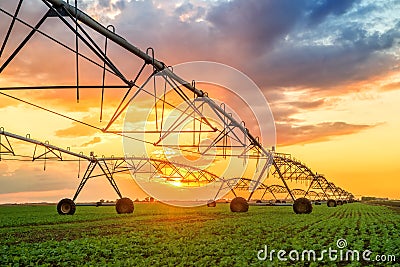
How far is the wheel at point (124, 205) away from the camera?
118 ft

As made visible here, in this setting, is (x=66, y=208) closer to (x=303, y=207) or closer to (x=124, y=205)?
(x=124, y=205)

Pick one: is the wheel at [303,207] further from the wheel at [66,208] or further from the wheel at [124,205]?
the wheel at [66,208]

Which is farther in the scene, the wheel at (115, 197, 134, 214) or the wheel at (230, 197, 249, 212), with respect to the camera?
the wheel at (115, 197, 134, 214)

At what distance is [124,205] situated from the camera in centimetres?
3588

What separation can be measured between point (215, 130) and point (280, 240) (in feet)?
20.4

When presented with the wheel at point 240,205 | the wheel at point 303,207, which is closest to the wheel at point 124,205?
the wheel at point 240,205

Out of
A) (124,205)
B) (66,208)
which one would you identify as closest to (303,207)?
(124,205)

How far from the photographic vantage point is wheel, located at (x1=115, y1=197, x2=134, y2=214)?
3588 cm

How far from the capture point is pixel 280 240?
15273 millimetres

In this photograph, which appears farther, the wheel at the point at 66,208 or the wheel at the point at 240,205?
the wheel at the point at 240,205

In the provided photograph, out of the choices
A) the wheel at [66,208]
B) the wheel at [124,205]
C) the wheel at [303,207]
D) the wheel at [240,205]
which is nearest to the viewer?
the wheel at [303,207]

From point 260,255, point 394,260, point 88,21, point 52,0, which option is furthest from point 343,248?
point 52,0

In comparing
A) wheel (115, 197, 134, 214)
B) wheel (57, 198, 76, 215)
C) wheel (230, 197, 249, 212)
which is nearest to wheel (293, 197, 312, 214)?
wheel (230, 197, 249, 212)

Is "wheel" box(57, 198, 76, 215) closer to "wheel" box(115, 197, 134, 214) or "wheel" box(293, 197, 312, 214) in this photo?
"wheel" box(115, 197, 134, 214)
